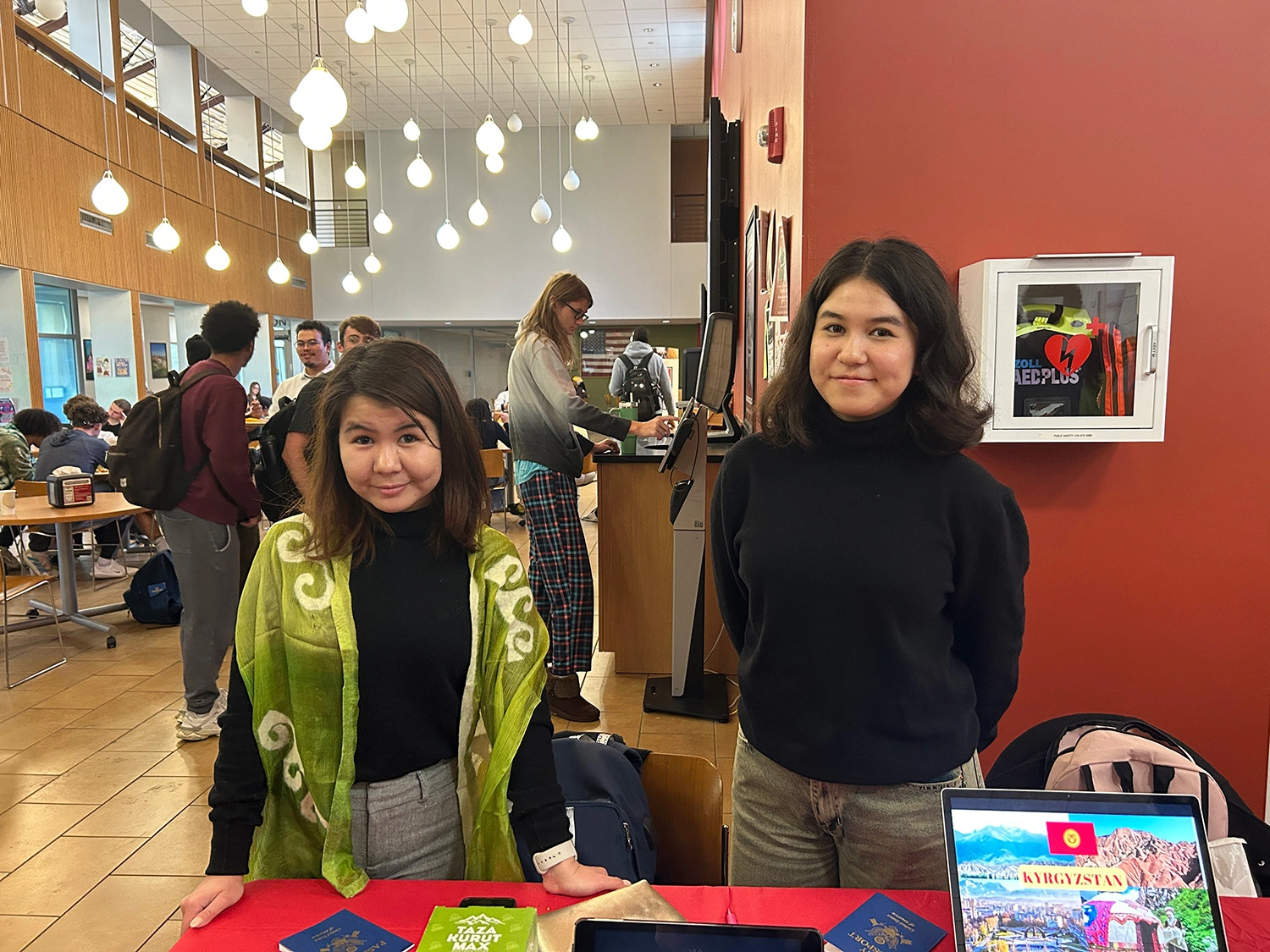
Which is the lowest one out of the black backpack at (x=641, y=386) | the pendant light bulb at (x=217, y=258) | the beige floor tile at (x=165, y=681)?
the beige floor tile at (x=165, y=681)

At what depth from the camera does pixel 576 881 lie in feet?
3.54

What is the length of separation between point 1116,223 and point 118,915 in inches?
117

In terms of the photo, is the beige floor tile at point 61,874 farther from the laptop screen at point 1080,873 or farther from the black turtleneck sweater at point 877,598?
the laptop screen at point 1080,873

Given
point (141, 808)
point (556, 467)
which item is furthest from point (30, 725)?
point (556, 467)

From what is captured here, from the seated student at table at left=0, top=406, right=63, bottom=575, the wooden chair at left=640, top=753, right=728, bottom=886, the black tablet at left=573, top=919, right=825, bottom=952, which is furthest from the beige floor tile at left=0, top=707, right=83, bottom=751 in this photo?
the black tablet at left=573, top=919, right=825, bottom=952

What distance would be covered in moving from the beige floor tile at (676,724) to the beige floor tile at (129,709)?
6.68 feet

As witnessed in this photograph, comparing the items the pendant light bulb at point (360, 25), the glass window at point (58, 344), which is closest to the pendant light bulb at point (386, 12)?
the pendant light bulb at point (360, 25)

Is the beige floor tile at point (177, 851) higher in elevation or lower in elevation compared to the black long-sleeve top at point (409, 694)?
lower

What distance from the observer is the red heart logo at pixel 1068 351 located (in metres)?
1.98

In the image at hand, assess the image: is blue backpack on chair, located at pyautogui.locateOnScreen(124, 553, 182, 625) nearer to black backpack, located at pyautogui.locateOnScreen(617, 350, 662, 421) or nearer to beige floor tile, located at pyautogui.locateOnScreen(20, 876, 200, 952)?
beige floor tile, located at pyautogui.locateOnScreen(20, 876, 200, 952)

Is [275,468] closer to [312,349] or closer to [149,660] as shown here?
[312,349]

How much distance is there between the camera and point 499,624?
4.07 ft

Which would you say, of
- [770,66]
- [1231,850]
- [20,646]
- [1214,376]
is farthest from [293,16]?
[1231,850]

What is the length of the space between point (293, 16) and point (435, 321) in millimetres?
5200
